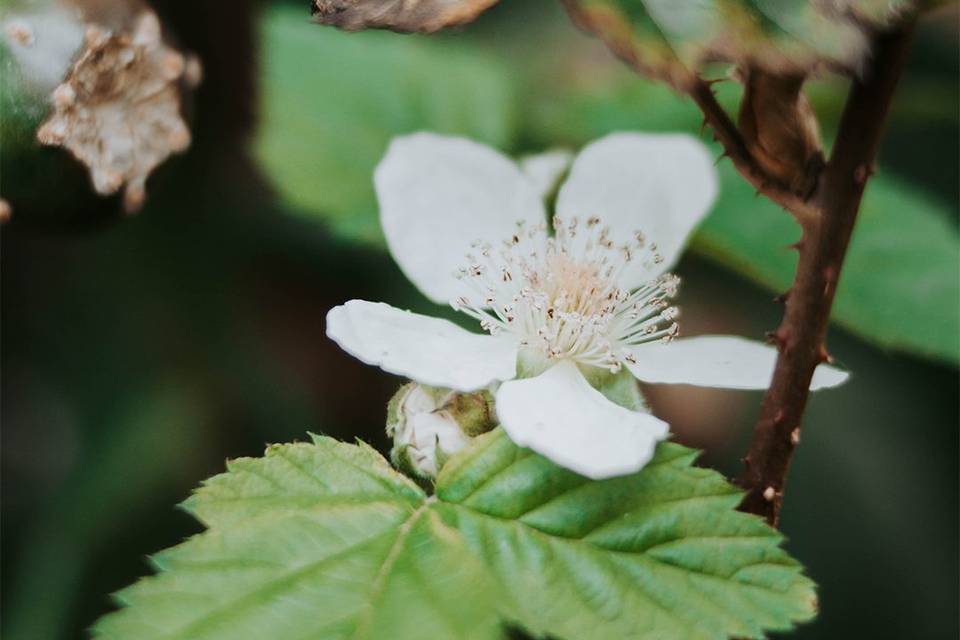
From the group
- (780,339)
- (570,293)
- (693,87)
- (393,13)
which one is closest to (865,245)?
(570,293)

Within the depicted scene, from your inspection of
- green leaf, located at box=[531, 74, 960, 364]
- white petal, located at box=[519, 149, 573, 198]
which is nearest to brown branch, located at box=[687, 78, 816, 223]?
white petal, located at box=[519, 149, 573, 198]

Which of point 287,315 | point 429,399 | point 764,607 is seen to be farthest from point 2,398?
point 764,607

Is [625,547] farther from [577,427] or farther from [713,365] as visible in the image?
[713,365]

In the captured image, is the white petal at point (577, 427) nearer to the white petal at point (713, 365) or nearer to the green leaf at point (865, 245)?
the white petal at point (713, 365)

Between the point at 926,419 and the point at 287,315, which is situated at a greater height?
the point at 287,315

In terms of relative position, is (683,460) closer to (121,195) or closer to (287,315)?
(121,195)

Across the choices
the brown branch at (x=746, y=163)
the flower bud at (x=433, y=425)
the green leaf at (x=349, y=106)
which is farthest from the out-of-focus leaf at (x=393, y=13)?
the green leaf at (x=349, y=106)

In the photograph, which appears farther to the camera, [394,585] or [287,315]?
[287,315]
